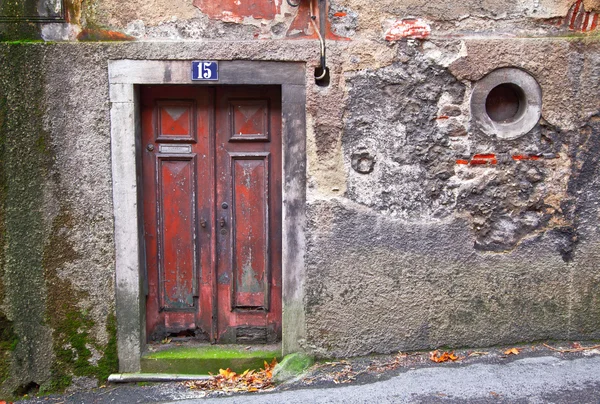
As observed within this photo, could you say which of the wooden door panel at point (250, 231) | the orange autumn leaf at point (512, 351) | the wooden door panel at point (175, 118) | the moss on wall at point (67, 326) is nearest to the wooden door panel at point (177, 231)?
the wooden door panel at point (175, 118)

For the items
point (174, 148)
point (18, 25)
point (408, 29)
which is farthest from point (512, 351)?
point (18, 25)

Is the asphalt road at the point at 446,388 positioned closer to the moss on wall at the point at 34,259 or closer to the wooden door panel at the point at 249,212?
the moss on wall at the point at 34,259

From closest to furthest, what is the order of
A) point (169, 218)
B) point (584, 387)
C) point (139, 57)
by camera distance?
point (584, 387)
point (139, 57)
point (169, 218)

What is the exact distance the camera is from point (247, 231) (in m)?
3.88

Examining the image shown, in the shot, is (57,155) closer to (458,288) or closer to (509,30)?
(458,288)

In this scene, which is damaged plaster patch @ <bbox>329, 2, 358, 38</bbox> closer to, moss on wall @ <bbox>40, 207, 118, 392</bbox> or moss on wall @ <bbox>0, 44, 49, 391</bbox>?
moss on wall @ <bbox>0, 44, 49, 391</bbox>

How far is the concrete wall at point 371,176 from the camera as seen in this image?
352cm

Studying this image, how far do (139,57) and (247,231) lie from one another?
4.66 ft

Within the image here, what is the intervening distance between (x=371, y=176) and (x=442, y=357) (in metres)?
1.34

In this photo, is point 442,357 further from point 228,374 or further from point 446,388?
point 228,374

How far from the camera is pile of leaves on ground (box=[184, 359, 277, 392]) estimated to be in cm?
353

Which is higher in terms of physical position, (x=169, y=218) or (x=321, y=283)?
(x=169, y=218)

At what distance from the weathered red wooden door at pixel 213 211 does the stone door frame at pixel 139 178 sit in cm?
Answer: 14

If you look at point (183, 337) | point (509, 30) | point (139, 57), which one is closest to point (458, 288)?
point (509, 30)
